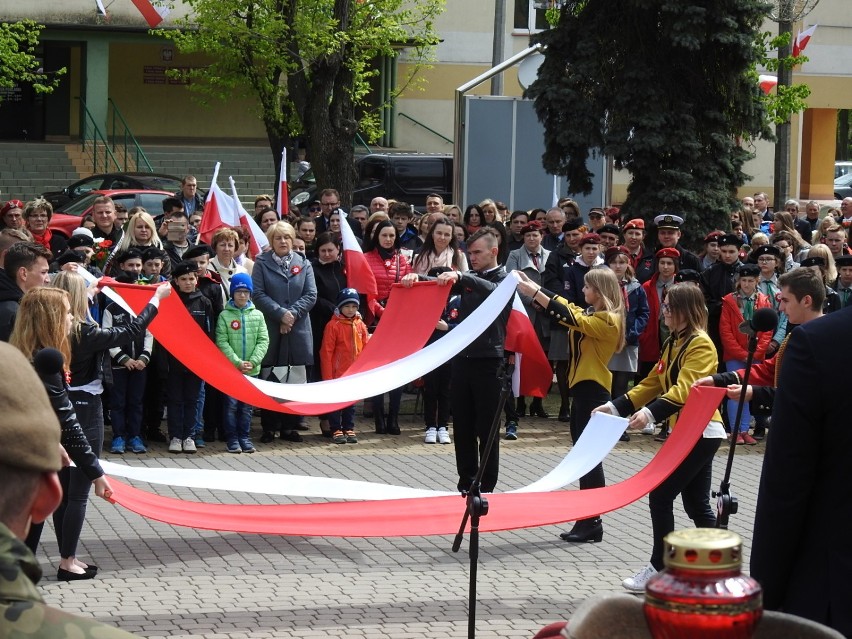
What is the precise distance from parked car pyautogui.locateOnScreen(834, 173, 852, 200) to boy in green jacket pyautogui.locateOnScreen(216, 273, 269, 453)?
3422cm

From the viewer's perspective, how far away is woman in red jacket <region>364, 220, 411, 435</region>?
12.9m

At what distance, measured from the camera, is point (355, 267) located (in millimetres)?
12742

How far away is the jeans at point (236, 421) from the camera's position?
1184cm

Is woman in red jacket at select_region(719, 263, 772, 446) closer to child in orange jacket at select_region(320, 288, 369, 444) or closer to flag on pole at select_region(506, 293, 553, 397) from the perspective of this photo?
flag on pole at select_region(506, 293, 553, 397)

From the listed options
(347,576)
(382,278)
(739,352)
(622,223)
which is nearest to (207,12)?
(622,223)

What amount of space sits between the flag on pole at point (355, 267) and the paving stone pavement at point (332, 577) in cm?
260

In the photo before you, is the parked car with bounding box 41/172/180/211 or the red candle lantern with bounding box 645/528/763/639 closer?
the red candle lantern with bounding box 645/528/763/639

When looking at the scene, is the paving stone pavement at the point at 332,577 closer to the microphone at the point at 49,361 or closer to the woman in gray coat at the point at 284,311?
the microphone at the point at 49,361

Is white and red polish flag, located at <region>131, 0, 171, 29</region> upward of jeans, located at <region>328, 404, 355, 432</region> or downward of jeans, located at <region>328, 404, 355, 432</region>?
upward

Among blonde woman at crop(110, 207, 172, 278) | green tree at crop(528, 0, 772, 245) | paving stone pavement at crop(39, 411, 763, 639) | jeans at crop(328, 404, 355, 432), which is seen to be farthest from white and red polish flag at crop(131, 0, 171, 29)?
paving stone pavement at crop(39, 411, 763, 639)

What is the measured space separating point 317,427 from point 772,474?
9.77m

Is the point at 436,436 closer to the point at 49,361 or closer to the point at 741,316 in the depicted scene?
the point at 741,316

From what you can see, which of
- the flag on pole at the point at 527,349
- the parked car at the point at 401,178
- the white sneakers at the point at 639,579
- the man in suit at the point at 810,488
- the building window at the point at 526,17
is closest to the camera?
the man in suit at the point at 810,488

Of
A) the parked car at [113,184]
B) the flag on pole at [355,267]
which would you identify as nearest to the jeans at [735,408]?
the flag on pole at [355,267]
